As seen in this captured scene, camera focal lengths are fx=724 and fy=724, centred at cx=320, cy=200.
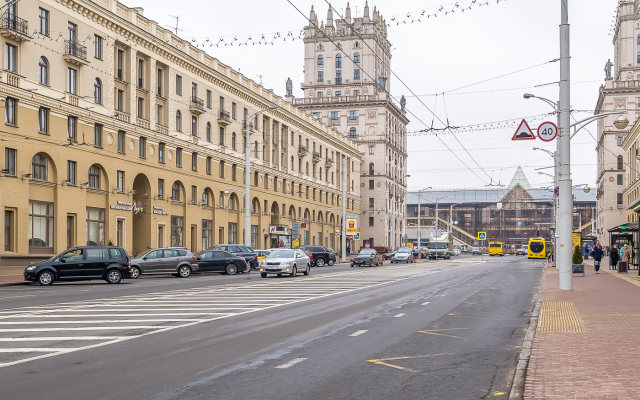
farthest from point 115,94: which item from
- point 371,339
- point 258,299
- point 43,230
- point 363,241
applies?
point 363,241

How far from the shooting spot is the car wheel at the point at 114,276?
32.2 metres

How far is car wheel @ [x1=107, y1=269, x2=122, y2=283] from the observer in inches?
1270

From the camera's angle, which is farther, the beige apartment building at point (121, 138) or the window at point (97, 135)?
the window at point (97, 135)

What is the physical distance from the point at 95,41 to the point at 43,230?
13.3 metres

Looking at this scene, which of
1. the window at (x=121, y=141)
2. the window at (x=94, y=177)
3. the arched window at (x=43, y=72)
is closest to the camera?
the arched window at (x=43, y=72)

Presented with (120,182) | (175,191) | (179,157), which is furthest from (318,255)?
(120,182)

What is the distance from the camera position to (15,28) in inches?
1558

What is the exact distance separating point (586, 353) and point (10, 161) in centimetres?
3630

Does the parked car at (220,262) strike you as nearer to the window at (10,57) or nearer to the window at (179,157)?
the window at (10,57)

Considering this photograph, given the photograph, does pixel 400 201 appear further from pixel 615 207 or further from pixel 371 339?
pixel 371 339

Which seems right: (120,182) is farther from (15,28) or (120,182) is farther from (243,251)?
(15,28)

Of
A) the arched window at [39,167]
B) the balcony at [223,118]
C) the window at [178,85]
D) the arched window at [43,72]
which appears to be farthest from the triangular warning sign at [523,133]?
the balcony at [223,118]

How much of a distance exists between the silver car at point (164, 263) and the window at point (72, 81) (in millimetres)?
12984

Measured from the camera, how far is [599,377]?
856 centimetres
